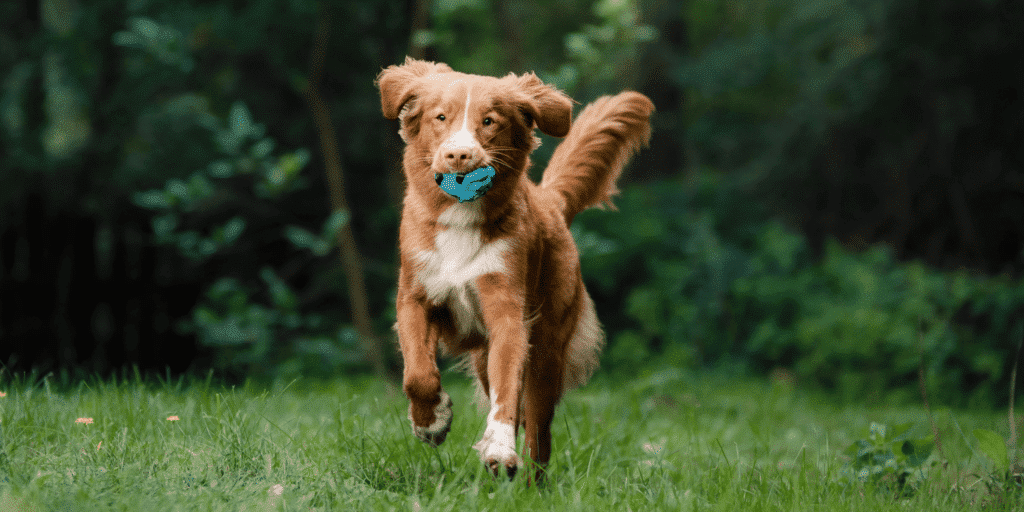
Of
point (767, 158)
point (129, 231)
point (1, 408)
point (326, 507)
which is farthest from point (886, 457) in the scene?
point (767, 158)

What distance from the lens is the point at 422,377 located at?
2492 millimetres

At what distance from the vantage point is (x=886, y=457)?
3219 mm

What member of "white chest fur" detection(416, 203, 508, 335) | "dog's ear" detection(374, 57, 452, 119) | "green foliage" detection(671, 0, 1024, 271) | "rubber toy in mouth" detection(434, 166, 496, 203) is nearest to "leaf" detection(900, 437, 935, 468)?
"white chest fur" detection(416, 203, 508, 335)

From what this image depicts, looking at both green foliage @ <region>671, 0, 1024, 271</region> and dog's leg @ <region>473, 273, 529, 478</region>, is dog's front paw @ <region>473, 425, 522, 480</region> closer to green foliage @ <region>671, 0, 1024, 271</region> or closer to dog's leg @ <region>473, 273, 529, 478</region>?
dog's leg @ <region>473, 273, 529, 478</region>

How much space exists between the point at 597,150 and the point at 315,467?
1859 millimetres

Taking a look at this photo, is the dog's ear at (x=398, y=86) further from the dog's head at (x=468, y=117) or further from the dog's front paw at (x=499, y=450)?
the dog's front paw at (x=499, y=450)

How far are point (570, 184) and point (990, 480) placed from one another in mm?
2175

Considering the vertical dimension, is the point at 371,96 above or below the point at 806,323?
above

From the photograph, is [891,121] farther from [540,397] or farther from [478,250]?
[478,250]

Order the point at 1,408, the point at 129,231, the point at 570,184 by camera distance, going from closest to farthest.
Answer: the point at 1,408 → the point at 570,184 → the point at 129,231

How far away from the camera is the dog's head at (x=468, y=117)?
2404mm

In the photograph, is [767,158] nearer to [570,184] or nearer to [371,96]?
[371,96]

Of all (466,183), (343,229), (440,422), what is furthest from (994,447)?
(343,229)

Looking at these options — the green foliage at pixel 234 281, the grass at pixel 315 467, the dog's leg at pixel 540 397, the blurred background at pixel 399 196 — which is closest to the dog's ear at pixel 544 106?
the dog's leg at pixel 540 397
